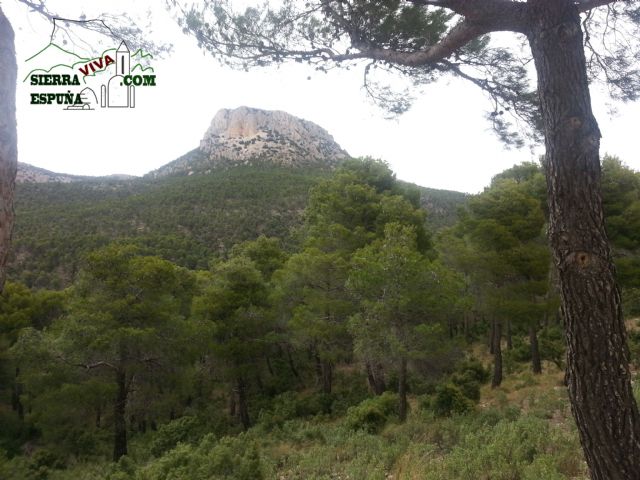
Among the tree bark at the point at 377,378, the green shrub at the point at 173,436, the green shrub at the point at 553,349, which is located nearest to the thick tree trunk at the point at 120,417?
the green shrub at the point at 173,436

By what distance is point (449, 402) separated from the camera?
32.2 ft

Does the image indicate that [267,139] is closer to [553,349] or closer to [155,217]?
[155,217]

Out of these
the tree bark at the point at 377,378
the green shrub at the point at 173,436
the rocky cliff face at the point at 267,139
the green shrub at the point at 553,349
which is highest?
the rocky cliff face at the point at 267,139

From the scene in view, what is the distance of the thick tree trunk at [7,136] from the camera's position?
2613 mm

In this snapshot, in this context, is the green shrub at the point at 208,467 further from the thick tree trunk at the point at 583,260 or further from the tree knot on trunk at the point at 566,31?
the tree knot on trunk at the point at 566,31

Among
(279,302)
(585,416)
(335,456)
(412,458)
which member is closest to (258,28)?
(585,416)

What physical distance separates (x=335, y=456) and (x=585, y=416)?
5.93 metres

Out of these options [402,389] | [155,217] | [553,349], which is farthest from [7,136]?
[155,217]

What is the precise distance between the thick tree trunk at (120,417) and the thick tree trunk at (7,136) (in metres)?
12.0

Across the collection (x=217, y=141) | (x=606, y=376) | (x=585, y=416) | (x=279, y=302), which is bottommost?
(x=279, y=302)

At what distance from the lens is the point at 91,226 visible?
36.7 meters

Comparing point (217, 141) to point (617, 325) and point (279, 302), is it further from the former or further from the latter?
point (617, 325)

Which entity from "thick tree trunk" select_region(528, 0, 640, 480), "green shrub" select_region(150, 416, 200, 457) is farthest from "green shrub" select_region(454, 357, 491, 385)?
"thick tree trunk" select_region(528, 0, 640, 480)

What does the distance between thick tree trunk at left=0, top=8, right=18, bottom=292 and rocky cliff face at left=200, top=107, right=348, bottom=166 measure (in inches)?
3045
